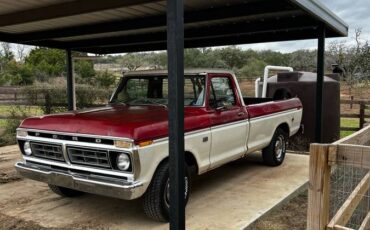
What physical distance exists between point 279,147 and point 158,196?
4029 millimetres

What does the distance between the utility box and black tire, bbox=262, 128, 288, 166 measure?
6.45 ft

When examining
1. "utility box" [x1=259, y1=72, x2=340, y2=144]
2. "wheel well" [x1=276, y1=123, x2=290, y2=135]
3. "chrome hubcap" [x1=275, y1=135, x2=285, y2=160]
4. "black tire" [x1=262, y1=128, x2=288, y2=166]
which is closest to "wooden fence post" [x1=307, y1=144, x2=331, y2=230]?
"black tire" [x1=262, y1=128, x2=288, y2=166]

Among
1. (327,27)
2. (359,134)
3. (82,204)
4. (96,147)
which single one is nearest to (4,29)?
(82,204)

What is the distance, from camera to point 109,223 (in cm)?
491

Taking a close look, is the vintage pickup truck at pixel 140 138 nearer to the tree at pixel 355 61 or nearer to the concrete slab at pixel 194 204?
the concrete slab at pixel 194 204

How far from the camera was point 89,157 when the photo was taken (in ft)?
15.2

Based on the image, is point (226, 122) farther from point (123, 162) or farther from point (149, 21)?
point (149, 21)

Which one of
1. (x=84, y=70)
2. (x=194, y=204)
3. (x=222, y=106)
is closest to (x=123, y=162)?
(x=194, y=204)

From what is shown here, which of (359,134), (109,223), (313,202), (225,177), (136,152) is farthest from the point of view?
(225,177)

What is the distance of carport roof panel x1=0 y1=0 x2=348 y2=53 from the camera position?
5.75 m

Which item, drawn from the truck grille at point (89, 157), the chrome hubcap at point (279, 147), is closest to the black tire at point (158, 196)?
the truck grille at point (89, 157)

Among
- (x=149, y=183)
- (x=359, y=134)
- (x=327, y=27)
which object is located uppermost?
(x=327, y=27)

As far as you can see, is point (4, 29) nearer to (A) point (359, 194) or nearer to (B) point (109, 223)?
(B) point (109, 223)

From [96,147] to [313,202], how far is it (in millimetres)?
2557
